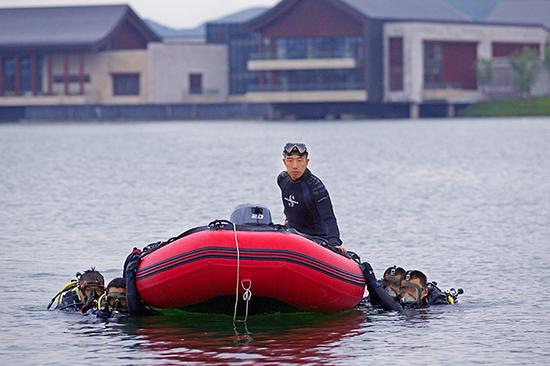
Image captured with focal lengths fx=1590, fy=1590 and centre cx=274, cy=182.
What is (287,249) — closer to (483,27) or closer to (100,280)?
(100,280)

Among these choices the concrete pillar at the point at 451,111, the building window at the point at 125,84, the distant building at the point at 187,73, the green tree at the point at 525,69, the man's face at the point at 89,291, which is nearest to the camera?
the man's face at the point at 89,291

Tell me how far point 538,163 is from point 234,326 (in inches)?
1855

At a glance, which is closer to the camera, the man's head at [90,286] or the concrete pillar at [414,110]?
the man's head at [90,286]

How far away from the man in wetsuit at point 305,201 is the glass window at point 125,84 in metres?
132

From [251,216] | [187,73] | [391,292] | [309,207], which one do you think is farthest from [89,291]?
[187,73]

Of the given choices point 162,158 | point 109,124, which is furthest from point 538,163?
point 109,124

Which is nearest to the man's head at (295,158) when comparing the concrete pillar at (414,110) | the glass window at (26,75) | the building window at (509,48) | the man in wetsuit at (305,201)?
the man in wetsuit at (305,201)

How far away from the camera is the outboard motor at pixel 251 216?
17.8 metres

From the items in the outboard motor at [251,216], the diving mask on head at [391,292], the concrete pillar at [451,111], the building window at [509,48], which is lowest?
the diving mask on head at [391,292]

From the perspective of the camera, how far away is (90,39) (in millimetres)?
147500

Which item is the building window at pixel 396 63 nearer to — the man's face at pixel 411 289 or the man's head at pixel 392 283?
the man's face at pixel 411 289

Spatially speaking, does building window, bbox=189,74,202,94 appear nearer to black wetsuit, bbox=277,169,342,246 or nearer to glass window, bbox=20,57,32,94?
glass window, bbox=20,57,32,94

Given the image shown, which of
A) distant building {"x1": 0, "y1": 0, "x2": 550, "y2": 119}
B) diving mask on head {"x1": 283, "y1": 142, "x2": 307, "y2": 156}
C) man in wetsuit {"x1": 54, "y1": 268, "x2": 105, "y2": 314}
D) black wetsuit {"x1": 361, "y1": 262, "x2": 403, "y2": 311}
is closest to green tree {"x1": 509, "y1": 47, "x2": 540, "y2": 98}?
distant building {"x1": 0, "y1": 0, "x2": 550, "y2": 119}

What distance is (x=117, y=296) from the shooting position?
19406 millimetres
